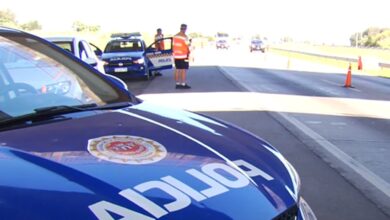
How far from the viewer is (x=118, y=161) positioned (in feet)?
7.06

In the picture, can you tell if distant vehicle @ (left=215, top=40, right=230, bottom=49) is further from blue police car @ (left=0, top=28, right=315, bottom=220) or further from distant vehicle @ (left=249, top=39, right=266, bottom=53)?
blue police car @ (left=0, top=28, right=315, bottom=220)

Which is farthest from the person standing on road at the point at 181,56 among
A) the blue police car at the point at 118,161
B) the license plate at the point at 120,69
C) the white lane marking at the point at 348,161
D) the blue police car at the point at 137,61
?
the blue police car at the point at 118,161

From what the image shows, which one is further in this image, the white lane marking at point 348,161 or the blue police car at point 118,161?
the white lane marking at point 348,161

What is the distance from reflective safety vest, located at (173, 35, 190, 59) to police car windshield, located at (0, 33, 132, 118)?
1185cm

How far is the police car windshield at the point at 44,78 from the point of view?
121 inches

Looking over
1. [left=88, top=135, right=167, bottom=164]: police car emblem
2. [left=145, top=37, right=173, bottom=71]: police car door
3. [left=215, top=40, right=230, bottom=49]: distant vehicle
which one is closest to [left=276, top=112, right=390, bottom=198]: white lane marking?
[left=88, top=135, right=167, bottom=164]: police car emblem

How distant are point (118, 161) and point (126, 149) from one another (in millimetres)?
158

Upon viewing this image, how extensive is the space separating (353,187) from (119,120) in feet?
11.7

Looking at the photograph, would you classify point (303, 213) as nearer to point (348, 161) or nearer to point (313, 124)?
point (348, 161)

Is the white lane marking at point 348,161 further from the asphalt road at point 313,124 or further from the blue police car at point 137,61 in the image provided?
the blue police car at point 137,61

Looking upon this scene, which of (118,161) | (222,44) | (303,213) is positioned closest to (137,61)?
(303,213)

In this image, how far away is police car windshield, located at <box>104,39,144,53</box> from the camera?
61.5ft

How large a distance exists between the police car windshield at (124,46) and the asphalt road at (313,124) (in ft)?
4.54

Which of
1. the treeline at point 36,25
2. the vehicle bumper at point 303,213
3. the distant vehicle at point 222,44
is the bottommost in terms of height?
the distant vehicle at point 222,44
